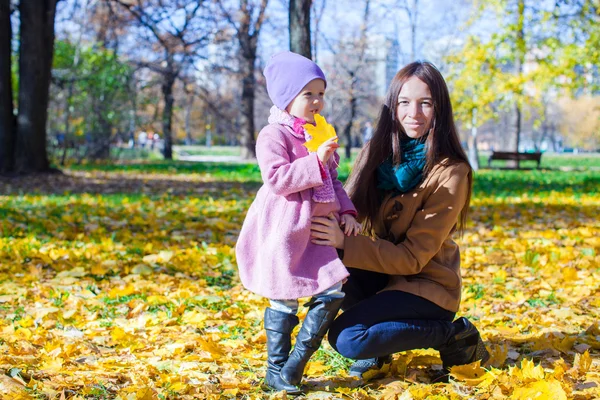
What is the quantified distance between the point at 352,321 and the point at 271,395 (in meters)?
0.42

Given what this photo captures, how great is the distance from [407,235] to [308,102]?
67 centimetres

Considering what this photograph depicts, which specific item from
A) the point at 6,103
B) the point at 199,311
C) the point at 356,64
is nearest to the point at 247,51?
the point at 356,64

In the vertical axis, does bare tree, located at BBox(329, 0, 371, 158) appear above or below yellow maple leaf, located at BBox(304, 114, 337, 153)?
above

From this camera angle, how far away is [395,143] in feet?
9.23

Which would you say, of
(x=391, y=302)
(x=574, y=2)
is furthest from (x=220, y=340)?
(x=574, y=2)

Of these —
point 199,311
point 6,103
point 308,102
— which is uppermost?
point 6,103

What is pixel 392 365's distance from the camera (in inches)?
114

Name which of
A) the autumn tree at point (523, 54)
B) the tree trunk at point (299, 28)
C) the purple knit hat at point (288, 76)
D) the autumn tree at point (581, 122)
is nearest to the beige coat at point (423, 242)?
the purple knit hat at point (288, 76)

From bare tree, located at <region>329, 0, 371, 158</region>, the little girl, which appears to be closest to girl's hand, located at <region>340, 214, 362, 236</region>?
the little girl

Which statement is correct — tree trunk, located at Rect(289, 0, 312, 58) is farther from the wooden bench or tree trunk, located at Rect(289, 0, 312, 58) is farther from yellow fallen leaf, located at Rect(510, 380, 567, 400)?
the wooden bench

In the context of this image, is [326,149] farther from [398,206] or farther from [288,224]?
[398,206]

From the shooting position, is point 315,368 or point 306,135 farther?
point 315,368

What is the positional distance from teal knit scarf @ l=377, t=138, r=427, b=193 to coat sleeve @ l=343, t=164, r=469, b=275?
100mm

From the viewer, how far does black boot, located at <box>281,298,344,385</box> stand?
2482 mm
